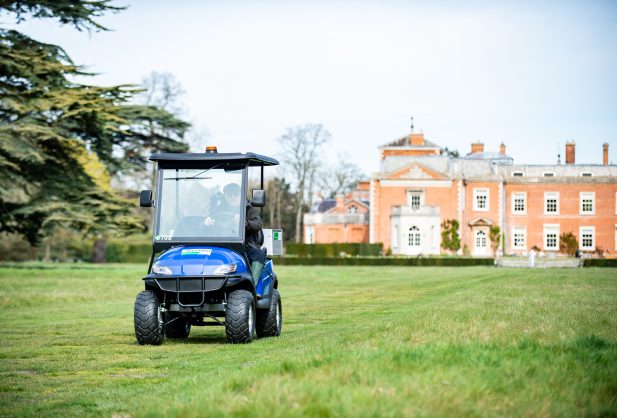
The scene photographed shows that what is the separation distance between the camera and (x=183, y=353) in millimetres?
10750

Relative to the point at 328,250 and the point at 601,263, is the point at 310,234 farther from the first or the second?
the point at 601,263

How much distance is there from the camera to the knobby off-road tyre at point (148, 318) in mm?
11320

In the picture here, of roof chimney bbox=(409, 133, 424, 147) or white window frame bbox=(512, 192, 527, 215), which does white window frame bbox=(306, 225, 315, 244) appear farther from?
white window frame bbox=(512, 192, 527, 215)

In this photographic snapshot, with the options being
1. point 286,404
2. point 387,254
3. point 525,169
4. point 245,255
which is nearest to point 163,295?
point 245,255

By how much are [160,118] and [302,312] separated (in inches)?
837

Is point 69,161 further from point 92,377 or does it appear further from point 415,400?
point 415,400

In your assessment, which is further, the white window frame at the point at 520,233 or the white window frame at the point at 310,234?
the white window frame at the point at 310,234

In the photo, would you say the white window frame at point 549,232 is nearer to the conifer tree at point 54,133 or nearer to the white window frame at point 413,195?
the white window frame at point 413,195

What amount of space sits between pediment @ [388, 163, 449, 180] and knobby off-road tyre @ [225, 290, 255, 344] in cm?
6310

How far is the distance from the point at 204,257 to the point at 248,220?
2.96ft

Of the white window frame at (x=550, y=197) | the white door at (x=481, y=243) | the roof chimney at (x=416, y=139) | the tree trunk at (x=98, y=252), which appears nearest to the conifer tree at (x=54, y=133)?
the tree trunk at (x=98, y=252)

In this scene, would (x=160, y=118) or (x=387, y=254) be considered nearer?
(x=160, y=118)

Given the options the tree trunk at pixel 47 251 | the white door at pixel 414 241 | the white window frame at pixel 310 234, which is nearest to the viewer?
the tree trunk at pixel 47 251

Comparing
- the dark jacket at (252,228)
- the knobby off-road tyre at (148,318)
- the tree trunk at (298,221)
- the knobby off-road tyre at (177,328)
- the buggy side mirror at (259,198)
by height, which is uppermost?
the tree trunk at (298,221)
